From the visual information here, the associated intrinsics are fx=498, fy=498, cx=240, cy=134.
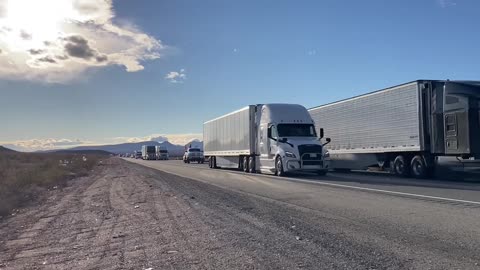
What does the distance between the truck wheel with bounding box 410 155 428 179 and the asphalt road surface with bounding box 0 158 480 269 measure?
772cm

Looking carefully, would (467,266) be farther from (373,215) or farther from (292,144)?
(292,144)

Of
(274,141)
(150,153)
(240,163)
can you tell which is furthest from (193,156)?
(274,141)

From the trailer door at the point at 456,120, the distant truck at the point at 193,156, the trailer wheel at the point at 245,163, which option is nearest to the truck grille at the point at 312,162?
the trailer door at the point at 456,120

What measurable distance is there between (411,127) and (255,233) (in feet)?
53.7

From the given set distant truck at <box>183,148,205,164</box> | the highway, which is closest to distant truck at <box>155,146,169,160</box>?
Result: distant truck at <box>183,148,205,164</box>

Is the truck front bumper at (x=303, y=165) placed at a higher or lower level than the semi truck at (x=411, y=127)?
lower

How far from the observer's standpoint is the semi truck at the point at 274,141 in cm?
2445

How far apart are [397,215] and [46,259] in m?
6.71

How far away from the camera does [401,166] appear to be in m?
24.3

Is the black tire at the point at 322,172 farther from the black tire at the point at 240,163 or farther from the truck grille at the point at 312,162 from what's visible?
the black tire at the point at 240,163

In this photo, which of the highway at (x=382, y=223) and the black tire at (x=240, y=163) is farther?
the black tire at (x=240, y=163)

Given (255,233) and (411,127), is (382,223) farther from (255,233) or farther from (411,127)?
(411,127)

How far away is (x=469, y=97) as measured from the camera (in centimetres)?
2027

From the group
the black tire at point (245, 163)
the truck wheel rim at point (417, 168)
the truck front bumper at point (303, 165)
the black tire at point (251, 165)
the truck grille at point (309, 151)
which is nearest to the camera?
the truck wheel rim at point (417, 168)
